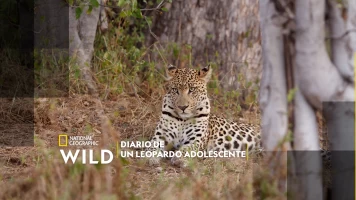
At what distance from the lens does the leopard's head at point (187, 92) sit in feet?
19.4

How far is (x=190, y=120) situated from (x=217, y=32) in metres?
1.77

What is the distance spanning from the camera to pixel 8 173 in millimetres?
5234

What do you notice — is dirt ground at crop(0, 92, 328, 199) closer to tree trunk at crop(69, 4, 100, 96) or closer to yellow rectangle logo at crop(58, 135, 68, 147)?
yellow rectangle logo at crop(58, 135, 68, 147)

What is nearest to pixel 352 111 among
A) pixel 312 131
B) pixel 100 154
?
pixel 312 131

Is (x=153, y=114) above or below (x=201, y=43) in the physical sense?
below

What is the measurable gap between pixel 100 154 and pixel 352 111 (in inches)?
55.7

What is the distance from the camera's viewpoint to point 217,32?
7.58 m

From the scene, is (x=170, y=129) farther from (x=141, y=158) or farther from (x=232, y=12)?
(x=232, y=12)

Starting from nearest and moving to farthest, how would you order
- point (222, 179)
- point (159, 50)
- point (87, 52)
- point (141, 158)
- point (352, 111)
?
1. point (352, 111)
2. point (222, 179)
3. point (141, 158)
4. point (87, 52)
5. point (159, 50)

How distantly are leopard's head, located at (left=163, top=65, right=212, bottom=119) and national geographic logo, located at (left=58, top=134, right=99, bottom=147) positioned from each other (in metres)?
1.00

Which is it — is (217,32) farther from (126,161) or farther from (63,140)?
(126,161)

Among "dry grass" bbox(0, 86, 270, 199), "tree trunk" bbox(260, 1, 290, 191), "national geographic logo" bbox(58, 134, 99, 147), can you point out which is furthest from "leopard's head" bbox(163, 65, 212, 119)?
"tree trunk" bbox(260, 1, 290, 191)

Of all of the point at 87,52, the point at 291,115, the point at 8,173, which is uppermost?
the point at 87,52

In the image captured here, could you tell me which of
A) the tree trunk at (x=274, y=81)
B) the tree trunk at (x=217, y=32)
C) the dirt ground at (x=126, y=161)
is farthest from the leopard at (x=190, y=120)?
the tree trunk at (x=274, y=81)
